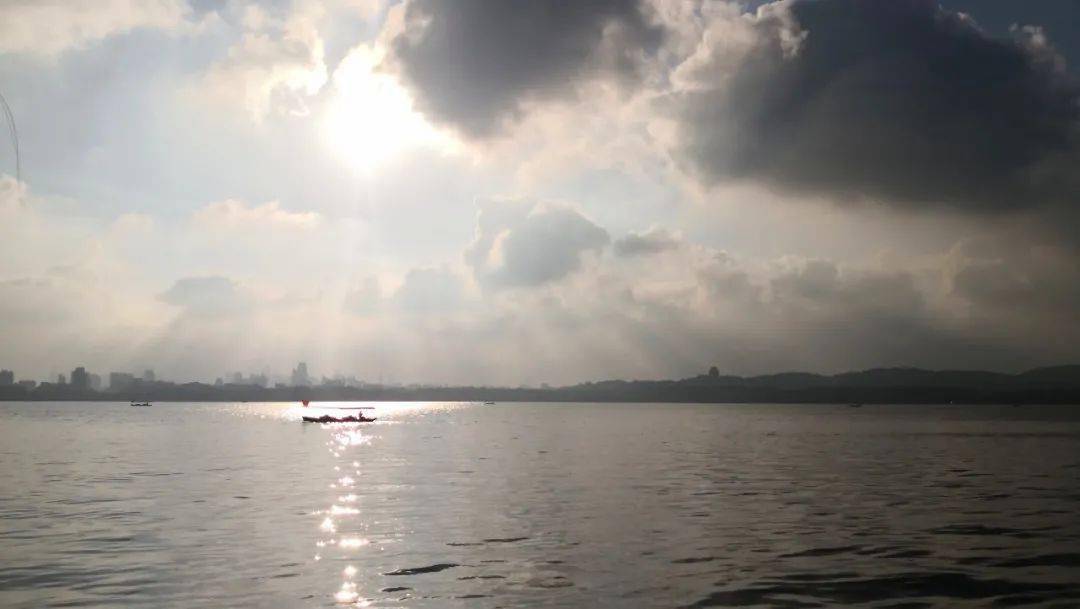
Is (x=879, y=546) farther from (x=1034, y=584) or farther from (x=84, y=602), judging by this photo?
(x=84, y=602)

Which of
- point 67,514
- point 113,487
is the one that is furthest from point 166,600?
point 113,487

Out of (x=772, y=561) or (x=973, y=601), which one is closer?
(x=973, y=601)

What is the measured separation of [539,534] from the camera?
41.6 meters

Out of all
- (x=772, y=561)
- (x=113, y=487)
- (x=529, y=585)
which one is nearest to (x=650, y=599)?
(x=529, y=585)

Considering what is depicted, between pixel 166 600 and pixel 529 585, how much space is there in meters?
12.1

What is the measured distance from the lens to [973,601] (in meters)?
28.3

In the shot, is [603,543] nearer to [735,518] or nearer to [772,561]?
[772,561]

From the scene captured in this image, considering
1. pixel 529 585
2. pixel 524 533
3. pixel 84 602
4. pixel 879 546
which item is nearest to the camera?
pixel 84 602

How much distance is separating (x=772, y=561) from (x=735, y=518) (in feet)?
41.5

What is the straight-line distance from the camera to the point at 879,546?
38.1 m

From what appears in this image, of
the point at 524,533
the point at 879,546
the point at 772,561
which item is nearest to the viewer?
the point at 772,561

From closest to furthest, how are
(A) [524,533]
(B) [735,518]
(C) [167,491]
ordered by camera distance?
(A) [524,533], (B) [735,518], (C) [167,491]

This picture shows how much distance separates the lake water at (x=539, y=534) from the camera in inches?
1150

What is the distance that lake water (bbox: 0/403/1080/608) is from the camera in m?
29.2
